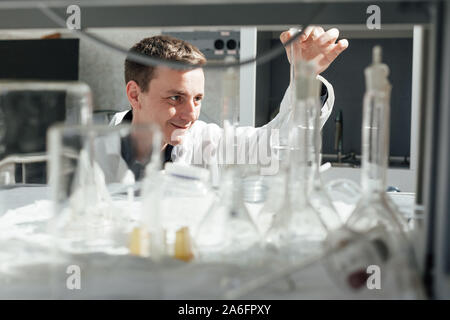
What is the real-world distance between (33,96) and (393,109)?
7.95 feet

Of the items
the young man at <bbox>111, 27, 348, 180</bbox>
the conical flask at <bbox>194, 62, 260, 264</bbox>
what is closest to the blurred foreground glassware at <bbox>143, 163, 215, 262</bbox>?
the conical flask at <bbox>194, 62, 260, 264</bbox>

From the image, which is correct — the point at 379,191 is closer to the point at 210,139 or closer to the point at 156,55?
the point at 156,55

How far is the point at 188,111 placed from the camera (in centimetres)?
172

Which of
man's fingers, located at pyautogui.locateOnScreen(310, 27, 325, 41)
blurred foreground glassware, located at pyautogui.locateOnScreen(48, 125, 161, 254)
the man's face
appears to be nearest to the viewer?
blurred foreground glassware, located at pyautogui.locateOnScreen(48, 125, 161, 254)

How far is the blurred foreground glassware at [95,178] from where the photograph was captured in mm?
481

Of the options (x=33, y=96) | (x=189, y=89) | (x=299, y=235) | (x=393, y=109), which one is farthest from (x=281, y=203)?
(x=393, y=109)

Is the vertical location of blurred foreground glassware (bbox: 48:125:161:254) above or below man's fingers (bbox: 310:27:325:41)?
below

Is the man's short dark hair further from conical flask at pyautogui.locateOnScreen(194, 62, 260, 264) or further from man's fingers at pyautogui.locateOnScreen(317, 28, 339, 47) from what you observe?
conical flask at pyautogui.locateOnScreen(194, 62, 260, 264)

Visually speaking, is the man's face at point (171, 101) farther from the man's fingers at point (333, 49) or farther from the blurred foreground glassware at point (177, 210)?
the blurred foreground glassware at point (177, 210)

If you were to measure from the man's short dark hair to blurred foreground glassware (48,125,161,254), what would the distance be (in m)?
1.11

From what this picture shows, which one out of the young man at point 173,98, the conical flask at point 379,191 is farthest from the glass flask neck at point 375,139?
the young man at point 173,98

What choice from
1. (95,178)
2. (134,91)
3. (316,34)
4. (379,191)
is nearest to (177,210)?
(95,178)

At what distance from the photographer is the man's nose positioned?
1711 mm
